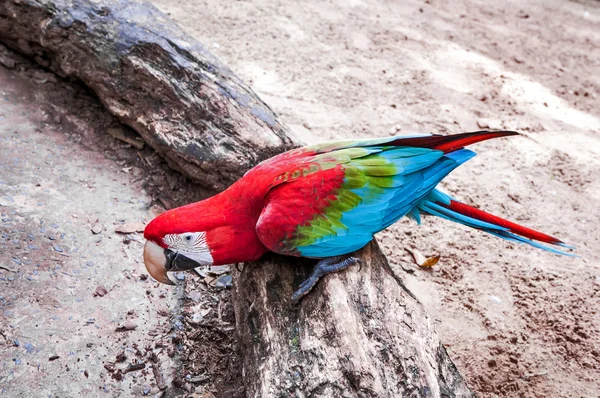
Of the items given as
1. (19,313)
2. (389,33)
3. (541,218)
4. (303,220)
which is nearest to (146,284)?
→ (19,313)

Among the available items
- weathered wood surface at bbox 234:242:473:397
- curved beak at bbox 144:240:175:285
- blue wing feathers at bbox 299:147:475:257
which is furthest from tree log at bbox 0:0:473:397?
curved beak at bbox 144:240:175:285

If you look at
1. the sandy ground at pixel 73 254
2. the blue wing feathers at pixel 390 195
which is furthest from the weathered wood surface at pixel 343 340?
the sandy ground at pixel 73 254

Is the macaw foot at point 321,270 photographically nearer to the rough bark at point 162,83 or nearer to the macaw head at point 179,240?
the macaw head at point 179,240

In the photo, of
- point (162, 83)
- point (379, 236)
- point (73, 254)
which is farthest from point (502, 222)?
point (73, 254)

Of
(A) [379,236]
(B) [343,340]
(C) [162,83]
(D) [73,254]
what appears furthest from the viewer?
(A) [379,236]

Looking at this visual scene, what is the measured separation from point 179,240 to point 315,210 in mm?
493

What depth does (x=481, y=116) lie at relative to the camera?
3.75 m

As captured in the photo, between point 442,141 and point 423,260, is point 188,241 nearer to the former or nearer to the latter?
point 442,141

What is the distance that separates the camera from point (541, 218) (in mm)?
3059

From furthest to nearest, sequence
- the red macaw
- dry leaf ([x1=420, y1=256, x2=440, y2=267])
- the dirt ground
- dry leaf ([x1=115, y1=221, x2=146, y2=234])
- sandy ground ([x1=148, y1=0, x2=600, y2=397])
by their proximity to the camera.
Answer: dry leaf ([x1=420, y1=256, x2=440, y2=267]) < dry leaf ([x1=115, y1=221, x2=146, y2=234]) < sandy ground ([x1=148, y1=0, x2=600, y2=397]) < the dirt ground < the red macaw

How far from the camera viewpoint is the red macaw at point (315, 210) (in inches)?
73.4

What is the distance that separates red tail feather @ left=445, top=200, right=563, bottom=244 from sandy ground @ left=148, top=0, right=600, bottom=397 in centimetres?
66

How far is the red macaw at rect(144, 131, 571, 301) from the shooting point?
186 cm

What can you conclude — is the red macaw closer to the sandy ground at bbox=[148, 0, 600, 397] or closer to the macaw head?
the macaw head
